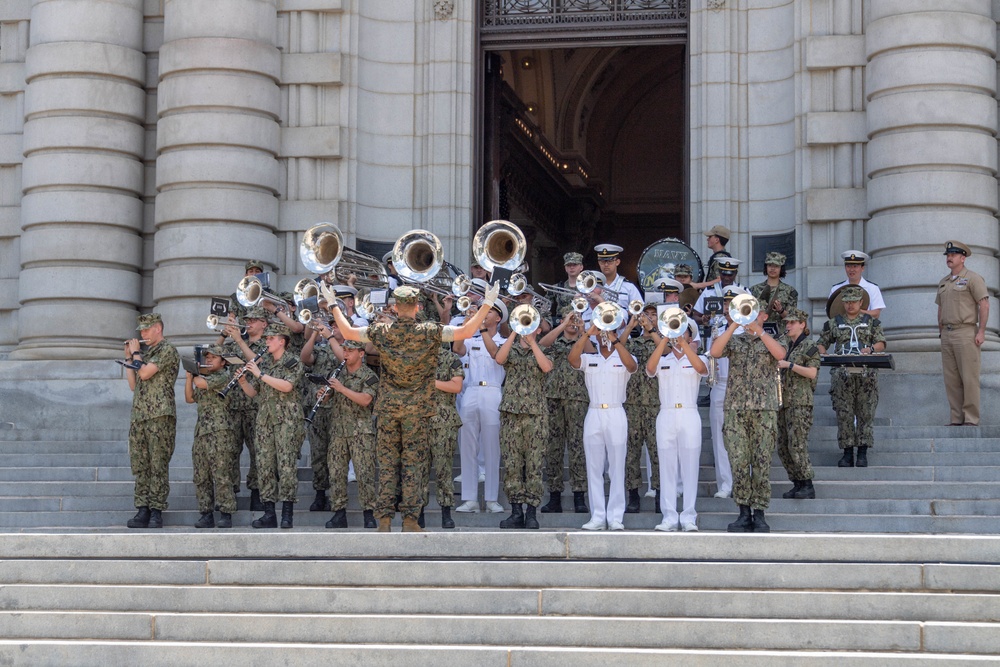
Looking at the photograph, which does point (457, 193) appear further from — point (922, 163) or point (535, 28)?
point (922, 163)

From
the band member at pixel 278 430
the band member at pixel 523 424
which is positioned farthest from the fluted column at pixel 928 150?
the band member at pixel 278 430

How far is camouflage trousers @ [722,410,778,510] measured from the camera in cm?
1153

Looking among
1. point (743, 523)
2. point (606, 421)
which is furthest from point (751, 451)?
point (606, 421)

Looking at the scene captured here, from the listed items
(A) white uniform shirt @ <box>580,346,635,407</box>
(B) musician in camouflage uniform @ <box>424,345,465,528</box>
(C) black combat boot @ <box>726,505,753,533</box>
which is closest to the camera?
(C) black combat boot @ <box>726,505,753,533</box>

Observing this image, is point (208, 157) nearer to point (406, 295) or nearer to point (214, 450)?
point (214, 450)

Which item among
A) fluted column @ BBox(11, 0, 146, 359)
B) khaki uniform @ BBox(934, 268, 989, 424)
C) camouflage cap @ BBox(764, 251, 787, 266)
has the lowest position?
khaki uniform @ BBox(934, 268, 989, 424)

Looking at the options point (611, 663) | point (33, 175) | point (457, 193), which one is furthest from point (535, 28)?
point (611, 663)

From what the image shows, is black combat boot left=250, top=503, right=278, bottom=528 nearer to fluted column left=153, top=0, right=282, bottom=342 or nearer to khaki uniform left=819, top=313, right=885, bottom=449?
khaki uniform left=819, top=313, right=885, bottom=449

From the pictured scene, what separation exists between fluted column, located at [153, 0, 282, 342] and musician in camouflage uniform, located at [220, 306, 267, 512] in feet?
13.4

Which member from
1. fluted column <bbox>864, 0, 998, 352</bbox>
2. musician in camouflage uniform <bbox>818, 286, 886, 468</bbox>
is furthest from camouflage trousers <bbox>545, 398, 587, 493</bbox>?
fluted column <bbox>864, 0, 998, 352</bbox>

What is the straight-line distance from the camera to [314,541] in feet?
33.6

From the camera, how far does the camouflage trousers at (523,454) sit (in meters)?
12.0

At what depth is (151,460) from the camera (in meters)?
12.8

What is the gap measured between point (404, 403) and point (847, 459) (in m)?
4.22
